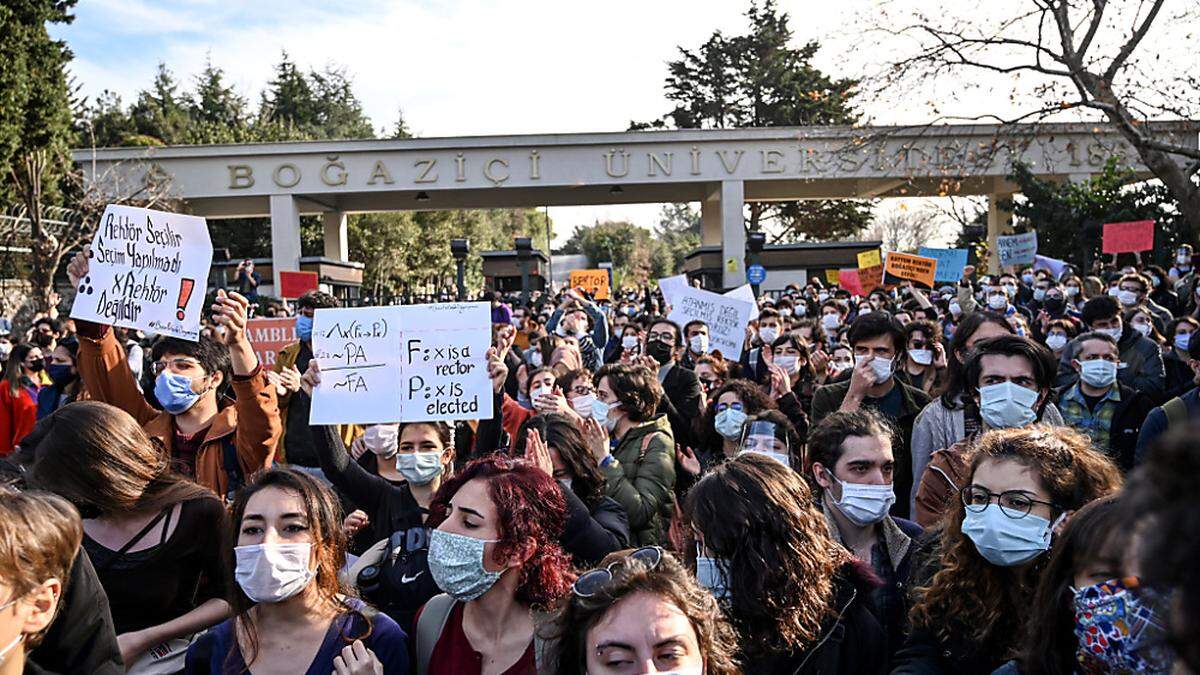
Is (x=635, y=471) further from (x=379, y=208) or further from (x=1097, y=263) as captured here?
(x=379, y=208)

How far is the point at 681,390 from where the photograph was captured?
25.2 feet

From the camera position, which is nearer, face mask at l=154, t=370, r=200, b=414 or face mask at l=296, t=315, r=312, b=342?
face mask at l=154, t=370, r=200, b=414

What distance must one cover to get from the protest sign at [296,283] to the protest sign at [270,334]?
25.8 ft

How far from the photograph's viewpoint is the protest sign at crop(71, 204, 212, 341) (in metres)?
5.30

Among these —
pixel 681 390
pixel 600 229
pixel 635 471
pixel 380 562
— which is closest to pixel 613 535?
pixel 380 562

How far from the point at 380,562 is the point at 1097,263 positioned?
20.6 m

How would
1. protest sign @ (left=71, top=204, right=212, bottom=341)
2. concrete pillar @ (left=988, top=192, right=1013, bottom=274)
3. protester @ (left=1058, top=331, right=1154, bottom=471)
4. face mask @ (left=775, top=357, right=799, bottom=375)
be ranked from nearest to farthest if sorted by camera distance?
protest sign @ (left=71, top=204, right=212, bottom=341) < protester @ (left=1058, top=331, right=1154, bottom=471) < face mask @ (left=775, top=357, right=799, bottom=375) < concrete pillar @ (left=988, top=192, right=1013, bottom=274)

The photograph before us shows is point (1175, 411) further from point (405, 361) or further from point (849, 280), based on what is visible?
point (849, 280)

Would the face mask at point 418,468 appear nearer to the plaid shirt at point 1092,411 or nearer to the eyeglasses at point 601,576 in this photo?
the eyeglasses at point 601,576

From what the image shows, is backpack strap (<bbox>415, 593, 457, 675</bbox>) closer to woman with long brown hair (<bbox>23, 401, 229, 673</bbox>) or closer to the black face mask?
woman with long brown hair (<bbox>23, 401, 229, 673</bbox>)

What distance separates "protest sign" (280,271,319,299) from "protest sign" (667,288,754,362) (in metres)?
9.77

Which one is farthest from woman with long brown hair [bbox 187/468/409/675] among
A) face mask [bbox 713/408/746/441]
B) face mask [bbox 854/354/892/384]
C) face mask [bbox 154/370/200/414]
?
face mask [bbox 854/354/892/384]

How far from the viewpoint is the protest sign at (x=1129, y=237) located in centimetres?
1803

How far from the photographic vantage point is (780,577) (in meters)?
2.73
